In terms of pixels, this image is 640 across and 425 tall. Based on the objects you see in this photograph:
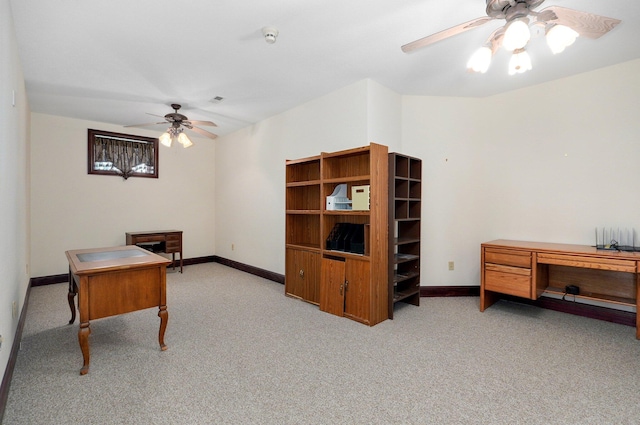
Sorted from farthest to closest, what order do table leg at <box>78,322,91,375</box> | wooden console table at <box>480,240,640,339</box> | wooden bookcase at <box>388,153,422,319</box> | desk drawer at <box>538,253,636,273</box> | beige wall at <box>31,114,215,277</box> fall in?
beige wall at <box>31,114,215,277</box> < wooden bookcase at <box>388,153,422,319</box> < wooden console table at <box>480,240,640,339</box> < desk drawer at <box>538,253,636,273</box> < table leg at <box>78,322,91,375</box>

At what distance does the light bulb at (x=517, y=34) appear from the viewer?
1.75 m

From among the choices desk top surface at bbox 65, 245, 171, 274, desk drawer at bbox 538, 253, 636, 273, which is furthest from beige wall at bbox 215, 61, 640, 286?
desk top surface at bbox 65, 245, 171, 274

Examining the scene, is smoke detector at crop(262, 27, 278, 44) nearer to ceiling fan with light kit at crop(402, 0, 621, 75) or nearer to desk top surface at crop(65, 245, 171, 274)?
ceiling fan with light kit at crop(402, 0, 621, 75)

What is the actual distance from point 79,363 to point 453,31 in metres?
3.60

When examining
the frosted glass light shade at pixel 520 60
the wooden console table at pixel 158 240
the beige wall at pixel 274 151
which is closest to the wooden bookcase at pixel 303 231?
the beige wall at pixel 274 151

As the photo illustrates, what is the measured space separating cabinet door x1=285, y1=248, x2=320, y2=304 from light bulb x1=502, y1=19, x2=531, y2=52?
2705 mm

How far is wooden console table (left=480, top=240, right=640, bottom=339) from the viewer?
9.41 ft

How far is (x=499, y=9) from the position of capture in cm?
191

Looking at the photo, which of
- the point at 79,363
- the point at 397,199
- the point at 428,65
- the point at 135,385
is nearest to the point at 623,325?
the point at 397,199

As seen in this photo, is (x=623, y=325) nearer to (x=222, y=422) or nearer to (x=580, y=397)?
(x=580, y=397)

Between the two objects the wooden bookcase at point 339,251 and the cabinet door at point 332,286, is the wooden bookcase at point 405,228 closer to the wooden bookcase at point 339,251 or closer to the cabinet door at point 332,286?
the wooden bookcase at point 339,251

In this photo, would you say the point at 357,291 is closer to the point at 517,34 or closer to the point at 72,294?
the point at 517,34

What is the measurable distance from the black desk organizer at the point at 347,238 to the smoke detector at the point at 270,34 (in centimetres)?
204

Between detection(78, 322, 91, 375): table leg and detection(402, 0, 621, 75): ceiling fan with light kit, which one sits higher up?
detection(402, 0, 621, 75): ceiling fan with light kit
